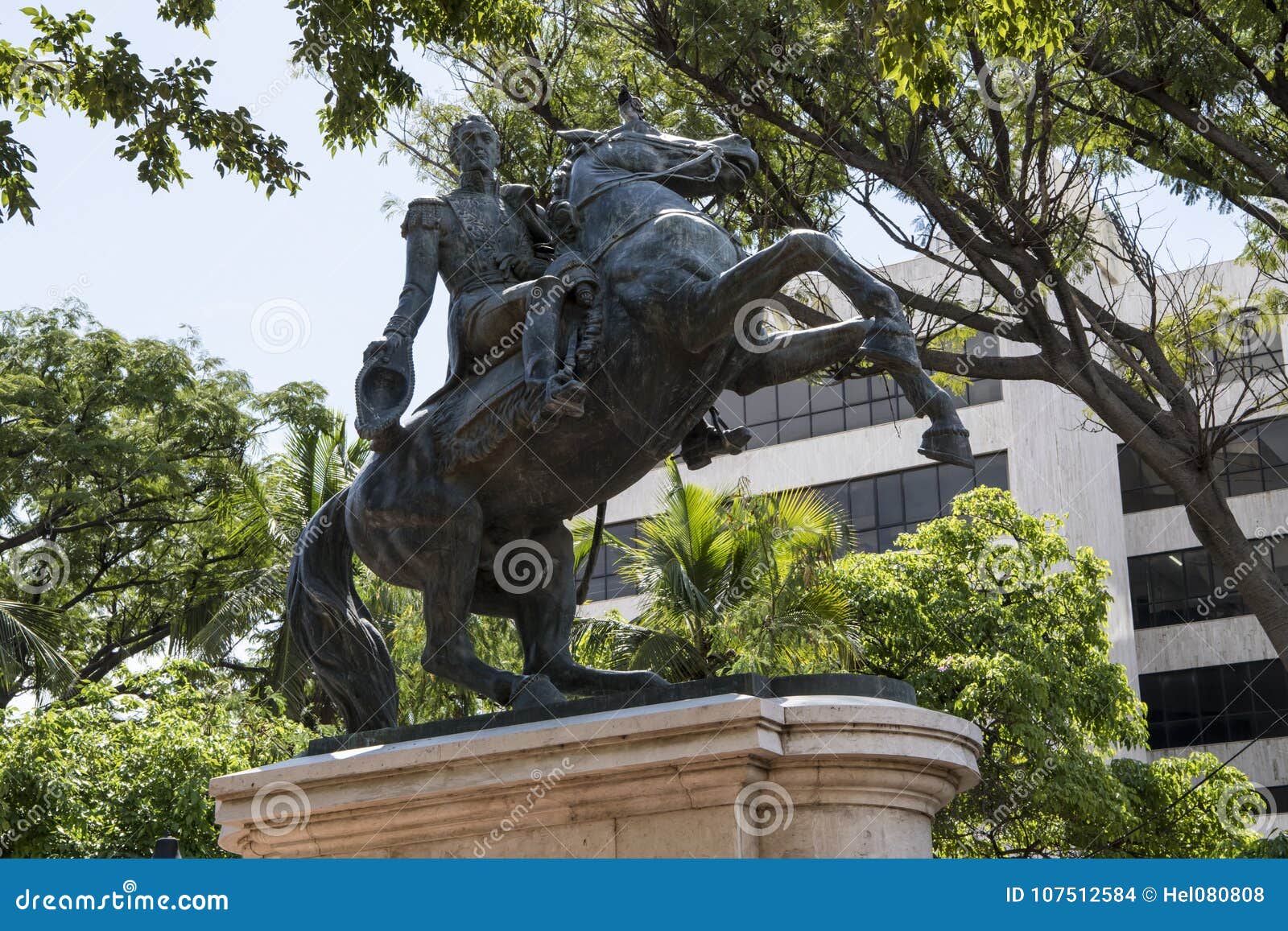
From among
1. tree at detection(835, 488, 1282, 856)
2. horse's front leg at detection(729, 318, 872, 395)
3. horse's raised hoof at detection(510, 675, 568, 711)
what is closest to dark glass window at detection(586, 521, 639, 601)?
tree at detection(835, 488, 1282, 856)

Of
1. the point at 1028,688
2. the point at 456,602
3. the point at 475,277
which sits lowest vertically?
the point at 456,602

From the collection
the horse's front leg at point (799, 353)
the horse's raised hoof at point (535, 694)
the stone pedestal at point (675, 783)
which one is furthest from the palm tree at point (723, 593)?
the stone pedestal at point (675, 783)

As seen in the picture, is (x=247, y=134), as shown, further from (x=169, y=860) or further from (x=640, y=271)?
(x=169, y=860)

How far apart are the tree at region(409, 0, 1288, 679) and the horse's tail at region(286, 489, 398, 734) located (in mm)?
6276

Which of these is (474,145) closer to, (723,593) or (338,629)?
(338,629)

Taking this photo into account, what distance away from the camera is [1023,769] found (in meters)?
17.4

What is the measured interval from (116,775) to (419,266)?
473 inches

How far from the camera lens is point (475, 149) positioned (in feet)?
21.9

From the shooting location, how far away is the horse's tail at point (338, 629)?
649 centimetres

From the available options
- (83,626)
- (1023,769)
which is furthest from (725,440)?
(83,626)

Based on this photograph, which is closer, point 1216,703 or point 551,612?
point 551,612

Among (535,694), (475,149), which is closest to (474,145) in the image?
(475,149)

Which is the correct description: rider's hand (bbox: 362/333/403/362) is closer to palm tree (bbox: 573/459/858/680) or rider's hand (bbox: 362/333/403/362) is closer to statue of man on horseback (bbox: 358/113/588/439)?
statue of man on horseback (bbox: 358/113/588/439)

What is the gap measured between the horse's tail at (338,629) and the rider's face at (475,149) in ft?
5.04
